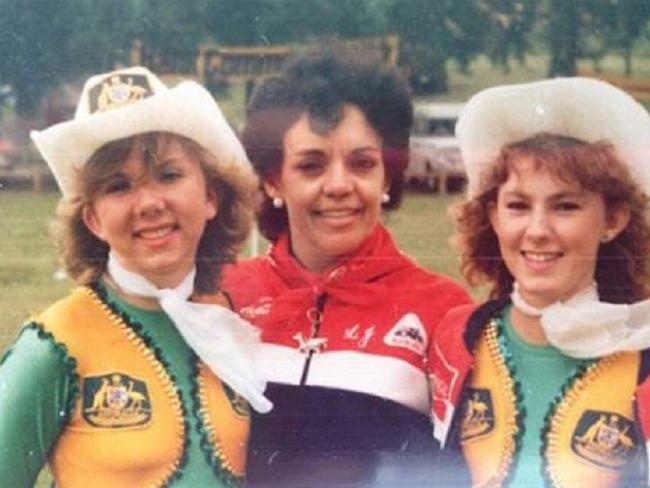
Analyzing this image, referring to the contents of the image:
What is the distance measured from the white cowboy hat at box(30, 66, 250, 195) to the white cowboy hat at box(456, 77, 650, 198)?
16.7 inches

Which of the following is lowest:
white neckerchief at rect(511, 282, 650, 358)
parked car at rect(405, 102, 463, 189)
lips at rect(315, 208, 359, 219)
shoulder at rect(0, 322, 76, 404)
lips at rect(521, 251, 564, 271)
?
shoulder at rect(0, 322, 76, 404)

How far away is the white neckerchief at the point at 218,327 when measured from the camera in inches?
144

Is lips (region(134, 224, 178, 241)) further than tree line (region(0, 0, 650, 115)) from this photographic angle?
Yes

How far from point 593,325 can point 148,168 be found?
0.87m

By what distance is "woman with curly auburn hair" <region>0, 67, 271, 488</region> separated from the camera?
3.57m

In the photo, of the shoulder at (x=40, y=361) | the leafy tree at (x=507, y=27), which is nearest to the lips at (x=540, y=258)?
the leafy tree at (x=507, y=27)

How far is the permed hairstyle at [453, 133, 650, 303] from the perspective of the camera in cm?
358

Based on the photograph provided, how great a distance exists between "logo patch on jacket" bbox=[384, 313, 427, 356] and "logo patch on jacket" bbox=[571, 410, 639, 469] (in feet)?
1.08

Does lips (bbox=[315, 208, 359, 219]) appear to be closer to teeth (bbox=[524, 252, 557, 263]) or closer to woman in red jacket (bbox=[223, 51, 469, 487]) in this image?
woman in red jacket (bbox=[223, 51, 469, 487])

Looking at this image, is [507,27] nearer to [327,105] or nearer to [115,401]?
[327,105]

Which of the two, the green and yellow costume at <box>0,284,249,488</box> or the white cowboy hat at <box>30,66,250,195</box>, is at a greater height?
the white cowboy hat at <box>30,66,250,195</box>

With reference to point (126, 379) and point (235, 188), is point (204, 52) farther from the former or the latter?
point (126, 379)

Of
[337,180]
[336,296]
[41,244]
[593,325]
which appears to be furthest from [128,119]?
[593,325]

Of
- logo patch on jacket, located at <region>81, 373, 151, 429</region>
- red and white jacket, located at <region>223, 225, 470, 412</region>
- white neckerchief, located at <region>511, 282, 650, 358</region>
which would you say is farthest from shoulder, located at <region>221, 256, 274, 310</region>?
white neckerchief, located at <region>511, 282, 650, 358</region>
